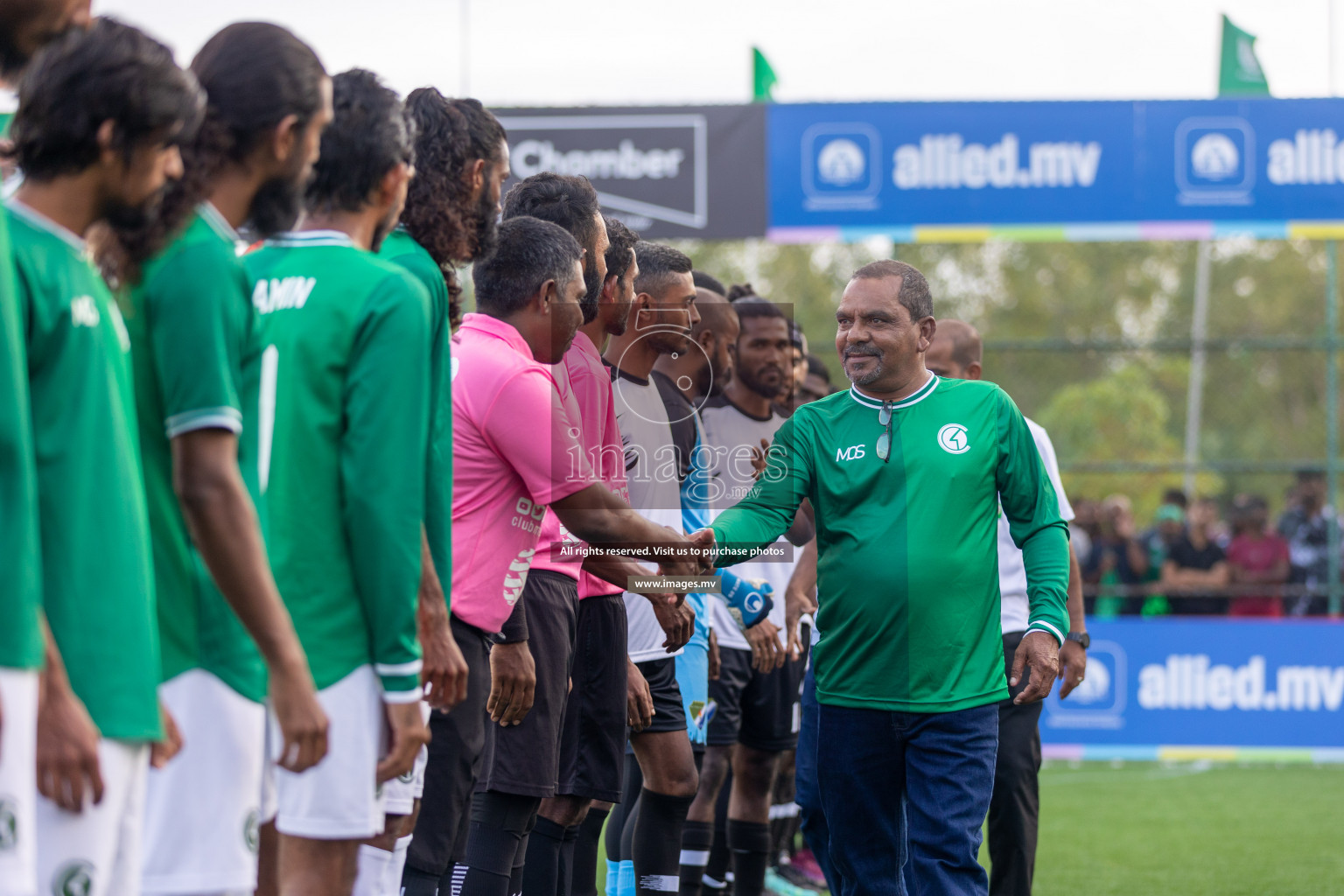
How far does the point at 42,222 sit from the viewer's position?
7.22 feet

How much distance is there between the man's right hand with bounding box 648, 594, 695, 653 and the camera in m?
4.69

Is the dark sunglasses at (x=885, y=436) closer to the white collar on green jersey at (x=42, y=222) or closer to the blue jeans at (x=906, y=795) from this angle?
the blue jeans at (x=906, y=795)

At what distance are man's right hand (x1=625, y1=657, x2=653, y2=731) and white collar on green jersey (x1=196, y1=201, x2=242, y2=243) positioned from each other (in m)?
2.61

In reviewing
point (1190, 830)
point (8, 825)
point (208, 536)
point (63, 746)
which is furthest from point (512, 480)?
point (1190, 830)

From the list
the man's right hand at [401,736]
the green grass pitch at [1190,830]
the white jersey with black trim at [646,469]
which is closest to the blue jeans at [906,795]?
the white jersey with black trim at [646,469]

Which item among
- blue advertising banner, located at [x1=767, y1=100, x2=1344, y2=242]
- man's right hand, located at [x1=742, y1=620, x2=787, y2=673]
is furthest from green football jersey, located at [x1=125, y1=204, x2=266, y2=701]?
blue advertising banner, located at [x1=767, y1=100, x2=1344, y2=242]

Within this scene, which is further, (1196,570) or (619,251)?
(1196,570)

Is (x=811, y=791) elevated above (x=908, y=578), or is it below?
below

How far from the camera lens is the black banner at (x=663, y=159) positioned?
37.9 feet

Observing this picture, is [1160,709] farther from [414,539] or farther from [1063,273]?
[1063,273]

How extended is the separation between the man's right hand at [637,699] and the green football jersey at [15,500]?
2997 mm

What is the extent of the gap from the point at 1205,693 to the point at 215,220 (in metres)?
11.3

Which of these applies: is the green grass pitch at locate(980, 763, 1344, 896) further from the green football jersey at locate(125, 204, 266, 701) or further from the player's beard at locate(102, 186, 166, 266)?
the player's beard at locate(102, 186, 166, 266)

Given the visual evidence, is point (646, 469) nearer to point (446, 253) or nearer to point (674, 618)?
point (674, 618)
